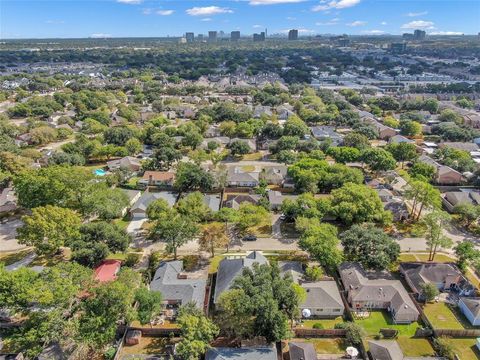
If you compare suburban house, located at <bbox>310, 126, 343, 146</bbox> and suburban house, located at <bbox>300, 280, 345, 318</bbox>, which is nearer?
suburban house, located at <bbox>300, 280, 345, 318</bbox>

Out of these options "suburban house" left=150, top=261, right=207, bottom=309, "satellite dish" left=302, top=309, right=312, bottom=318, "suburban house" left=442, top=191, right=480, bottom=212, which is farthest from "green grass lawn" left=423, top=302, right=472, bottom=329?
"suburban house" left=442, top=191, right=480, bottom=212

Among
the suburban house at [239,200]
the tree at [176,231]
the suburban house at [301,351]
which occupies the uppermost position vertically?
the tree at [176,231]

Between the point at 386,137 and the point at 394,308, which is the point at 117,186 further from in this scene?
the point at 386,137

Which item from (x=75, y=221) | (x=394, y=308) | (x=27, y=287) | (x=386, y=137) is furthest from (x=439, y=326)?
(x=386, y=137)

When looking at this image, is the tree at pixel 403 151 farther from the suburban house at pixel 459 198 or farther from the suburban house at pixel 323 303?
the suburban house at pixel 323 303

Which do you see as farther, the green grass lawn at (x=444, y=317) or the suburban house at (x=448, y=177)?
the suburban house at (x=448, y=177)

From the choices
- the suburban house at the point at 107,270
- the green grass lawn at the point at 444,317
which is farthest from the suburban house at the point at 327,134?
the suburban house at the point at 107,270

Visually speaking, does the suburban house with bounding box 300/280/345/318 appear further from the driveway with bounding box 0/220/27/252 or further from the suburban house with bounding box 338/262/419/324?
the driveway with bounding box 0/220/27/252
